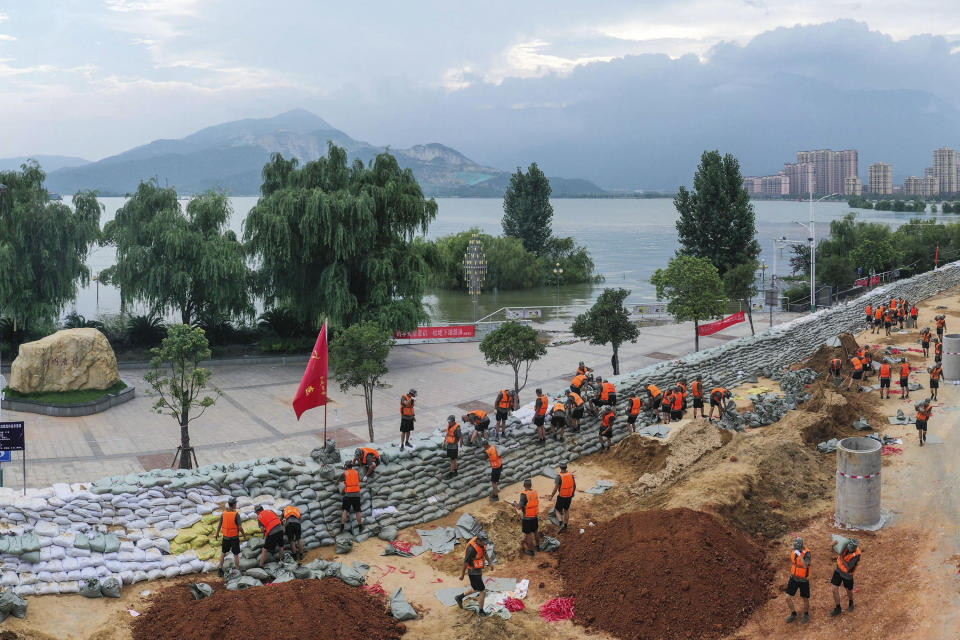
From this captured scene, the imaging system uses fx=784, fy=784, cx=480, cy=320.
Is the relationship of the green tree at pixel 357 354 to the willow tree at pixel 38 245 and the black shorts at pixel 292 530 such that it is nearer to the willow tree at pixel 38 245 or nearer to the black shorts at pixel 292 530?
the black shorts at pixel 292 530

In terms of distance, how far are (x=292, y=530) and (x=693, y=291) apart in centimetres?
2448

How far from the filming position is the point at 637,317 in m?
47.2

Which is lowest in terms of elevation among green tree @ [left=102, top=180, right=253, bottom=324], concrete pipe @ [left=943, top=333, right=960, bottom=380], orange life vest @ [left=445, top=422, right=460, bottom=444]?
orange life vest @ [left=445, top=422, right=460, bottom=444]

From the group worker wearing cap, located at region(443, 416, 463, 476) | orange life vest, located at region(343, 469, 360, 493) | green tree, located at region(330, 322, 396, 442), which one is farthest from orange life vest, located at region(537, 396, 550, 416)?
orange life vest, located at region(343, 469, 360, 493)

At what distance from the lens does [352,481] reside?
14820 millimetres

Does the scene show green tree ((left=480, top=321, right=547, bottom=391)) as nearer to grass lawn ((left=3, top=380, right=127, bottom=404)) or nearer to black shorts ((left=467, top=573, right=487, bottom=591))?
black shorts ((left=467, top=573, right=487, bottom=591))

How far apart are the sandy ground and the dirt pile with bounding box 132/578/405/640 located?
50 cm

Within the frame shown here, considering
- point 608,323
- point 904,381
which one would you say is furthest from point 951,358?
point 608,323

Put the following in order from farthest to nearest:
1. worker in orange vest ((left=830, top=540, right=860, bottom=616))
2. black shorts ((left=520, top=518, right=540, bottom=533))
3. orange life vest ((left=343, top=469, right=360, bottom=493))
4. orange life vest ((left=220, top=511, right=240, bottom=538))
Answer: orange life vest ((left=343, top=469, right=360, bottom=493))
black shorts ((left=520, top=518, right=540, bottom=533))
orange life vest ((left=220, top=511, right=240, bottom=538))
worker in orange vest ((left=830, top=540, right=860, bottom=616))

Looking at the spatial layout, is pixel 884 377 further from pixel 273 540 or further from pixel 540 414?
pixel 273 540

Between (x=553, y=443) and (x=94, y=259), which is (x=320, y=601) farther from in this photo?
(x=94, y=259)

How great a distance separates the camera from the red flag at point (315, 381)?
58.1 feet

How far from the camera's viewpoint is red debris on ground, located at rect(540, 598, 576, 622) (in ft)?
40.5

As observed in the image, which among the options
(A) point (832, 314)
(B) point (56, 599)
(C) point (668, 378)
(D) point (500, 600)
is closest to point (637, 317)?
(A) point (832, 314)
